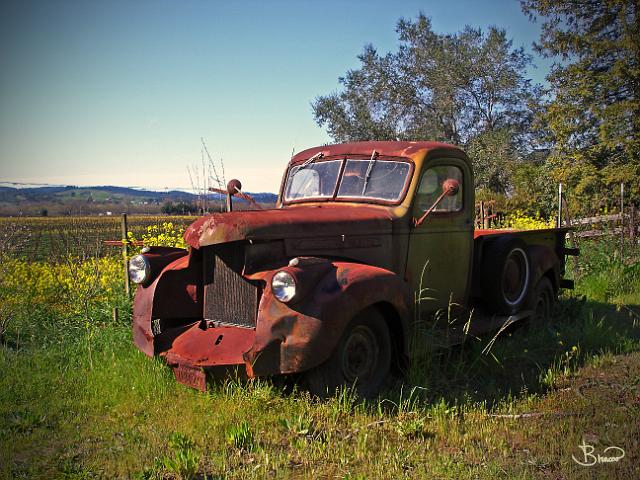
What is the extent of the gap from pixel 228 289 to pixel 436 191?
2.21 metres

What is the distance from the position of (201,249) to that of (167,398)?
3.99 ft

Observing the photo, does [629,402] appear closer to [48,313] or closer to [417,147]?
[417,147]

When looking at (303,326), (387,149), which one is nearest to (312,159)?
(387,149)

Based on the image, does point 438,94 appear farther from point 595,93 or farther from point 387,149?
point 387,149

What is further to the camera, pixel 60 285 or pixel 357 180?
pixel 60 285

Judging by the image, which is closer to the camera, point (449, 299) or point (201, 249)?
point (201, 249)

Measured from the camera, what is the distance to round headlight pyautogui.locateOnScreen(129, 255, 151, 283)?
5145 mm

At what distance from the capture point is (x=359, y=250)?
4891mm

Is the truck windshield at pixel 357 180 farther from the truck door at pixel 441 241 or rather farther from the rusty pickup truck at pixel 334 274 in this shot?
the truck door at pixel 441 241

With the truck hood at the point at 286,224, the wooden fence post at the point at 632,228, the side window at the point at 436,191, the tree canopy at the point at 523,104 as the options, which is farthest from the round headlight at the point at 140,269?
the tree canopy at the point at 523,104

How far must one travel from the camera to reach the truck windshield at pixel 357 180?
5.37 m

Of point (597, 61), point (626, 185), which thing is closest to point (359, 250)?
point (626, 185)

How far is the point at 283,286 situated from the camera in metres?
4.02

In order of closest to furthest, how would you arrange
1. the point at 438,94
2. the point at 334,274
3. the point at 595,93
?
the point at 334,274, the point at 595,93, the point at 438,94
